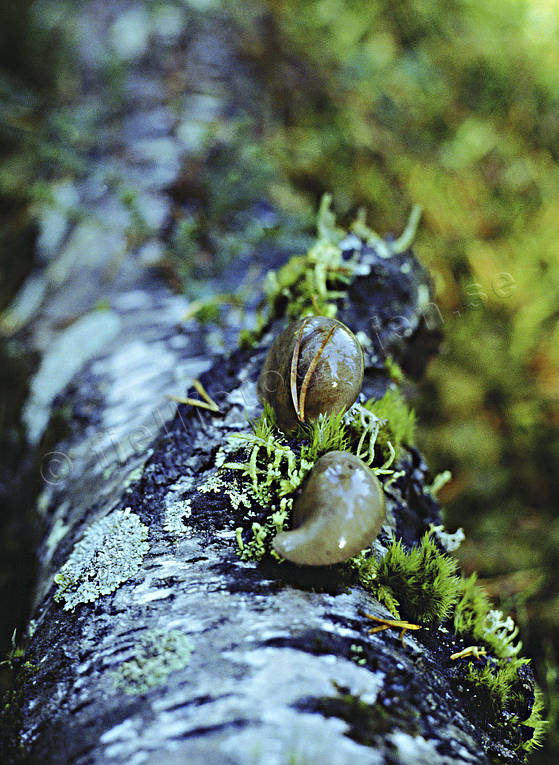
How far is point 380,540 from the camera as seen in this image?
167 centimetres

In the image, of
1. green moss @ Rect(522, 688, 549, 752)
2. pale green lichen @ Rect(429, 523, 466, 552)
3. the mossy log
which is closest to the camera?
the mossy log

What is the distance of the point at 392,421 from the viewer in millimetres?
1931

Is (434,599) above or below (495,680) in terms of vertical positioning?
above

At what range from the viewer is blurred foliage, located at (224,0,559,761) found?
349 cm

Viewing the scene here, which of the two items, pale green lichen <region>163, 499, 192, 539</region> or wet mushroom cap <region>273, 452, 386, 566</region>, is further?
pale green lichen <region>163, 499, 192, 539</region>

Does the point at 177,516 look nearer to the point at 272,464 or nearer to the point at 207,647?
the point at 272,464

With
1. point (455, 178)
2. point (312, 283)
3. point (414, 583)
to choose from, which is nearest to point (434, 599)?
point (414, 583)

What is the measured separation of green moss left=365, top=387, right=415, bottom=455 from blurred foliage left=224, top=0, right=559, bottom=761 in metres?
1.59

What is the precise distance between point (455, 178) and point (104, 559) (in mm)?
3876

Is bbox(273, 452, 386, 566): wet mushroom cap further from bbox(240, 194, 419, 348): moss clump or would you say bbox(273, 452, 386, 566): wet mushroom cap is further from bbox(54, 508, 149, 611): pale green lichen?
bbox(240, 194, 419, 348): moss clump

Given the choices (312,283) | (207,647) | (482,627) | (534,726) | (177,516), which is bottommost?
(534,726)

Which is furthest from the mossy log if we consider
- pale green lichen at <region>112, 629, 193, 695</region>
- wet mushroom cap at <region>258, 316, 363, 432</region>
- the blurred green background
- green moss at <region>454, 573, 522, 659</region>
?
the blurred green background

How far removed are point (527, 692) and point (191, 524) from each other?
3.70 ft

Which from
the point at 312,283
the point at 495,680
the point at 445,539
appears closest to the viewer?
the point at 495,680
